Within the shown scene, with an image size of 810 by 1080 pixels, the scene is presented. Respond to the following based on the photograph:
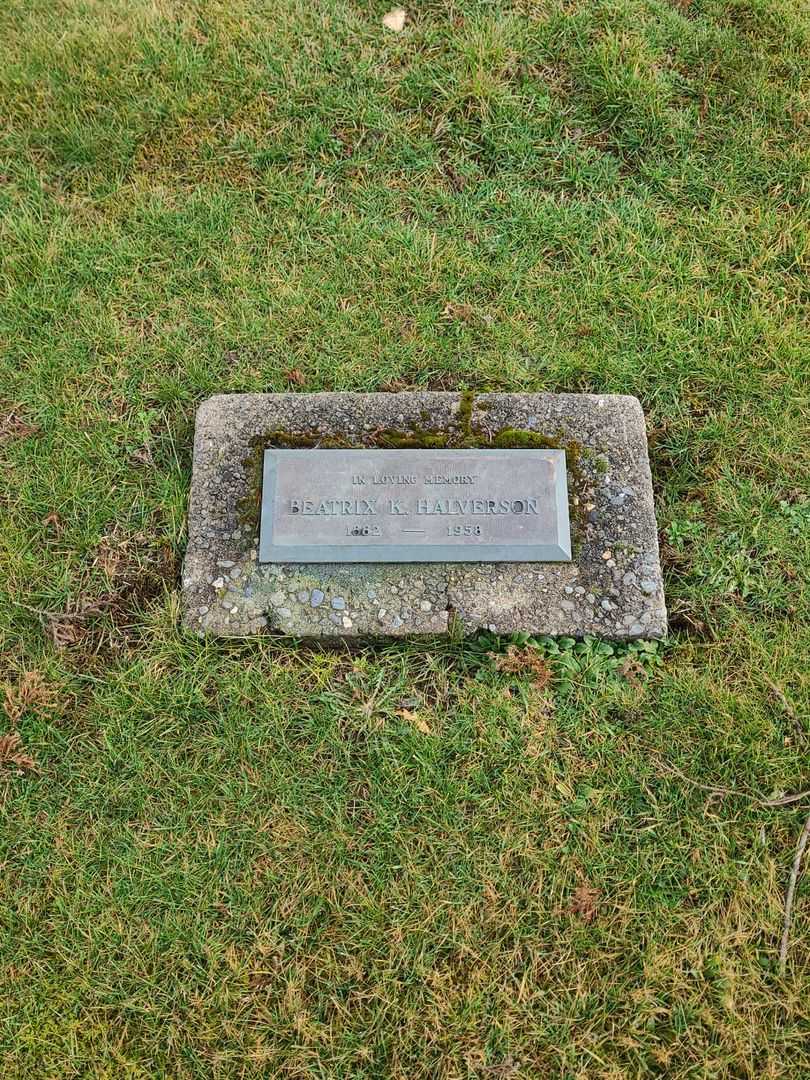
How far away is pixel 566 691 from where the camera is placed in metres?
2.13

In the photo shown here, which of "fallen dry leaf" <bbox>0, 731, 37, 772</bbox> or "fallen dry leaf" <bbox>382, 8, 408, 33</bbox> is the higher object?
"fallen dry leaf" <bbox>382, 8, 408, 33</bbox>

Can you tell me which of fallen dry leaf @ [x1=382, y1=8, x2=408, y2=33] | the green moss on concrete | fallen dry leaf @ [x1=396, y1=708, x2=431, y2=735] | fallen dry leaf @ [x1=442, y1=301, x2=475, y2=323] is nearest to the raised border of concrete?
the green moss on concrete

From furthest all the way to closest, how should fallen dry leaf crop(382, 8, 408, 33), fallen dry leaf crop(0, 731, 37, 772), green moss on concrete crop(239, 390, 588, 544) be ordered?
1. fallen dry leaf crop(382, 8, 408, 33)
2. green moss on concrete crop(239, 390, 588, 544)
3. fallen dry leaf crop(0, 731, 37, 772)

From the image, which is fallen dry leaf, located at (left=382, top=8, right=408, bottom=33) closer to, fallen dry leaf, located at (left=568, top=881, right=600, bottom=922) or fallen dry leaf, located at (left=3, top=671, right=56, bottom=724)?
fallen dry leaf, located at (left=3, top=671, right=56, bottom=724)

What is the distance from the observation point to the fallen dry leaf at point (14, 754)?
208cm

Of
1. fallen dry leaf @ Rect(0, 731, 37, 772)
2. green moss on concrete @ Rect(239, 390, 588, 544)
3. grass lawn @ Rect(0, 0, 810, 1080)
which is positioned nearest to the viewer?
grass lawn @ Rect(0, 0, 810, 1080)

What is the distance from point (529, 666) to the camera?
84.7 inches

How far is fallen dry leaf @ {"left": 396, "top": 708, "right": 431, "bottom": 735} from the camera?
2096 millimetres

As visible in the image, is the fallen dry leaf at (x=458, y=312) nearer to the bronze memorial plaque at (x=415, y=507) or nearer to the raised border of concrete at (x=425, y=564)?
the raised border of concrete at (x=425, y=564)

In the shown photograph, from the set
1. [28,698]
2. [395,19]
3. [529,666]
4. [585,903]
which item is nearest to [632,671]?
[529,666]

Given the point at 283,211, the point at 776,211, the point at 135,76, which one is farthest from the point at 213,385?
the point at 776,211

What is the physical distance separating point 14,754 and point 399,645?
115 cm

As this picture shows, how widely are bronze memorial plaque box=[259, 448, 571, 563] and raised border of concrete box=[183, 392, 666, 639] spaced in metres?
0.05

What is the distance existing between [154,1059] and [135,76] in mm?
3290
